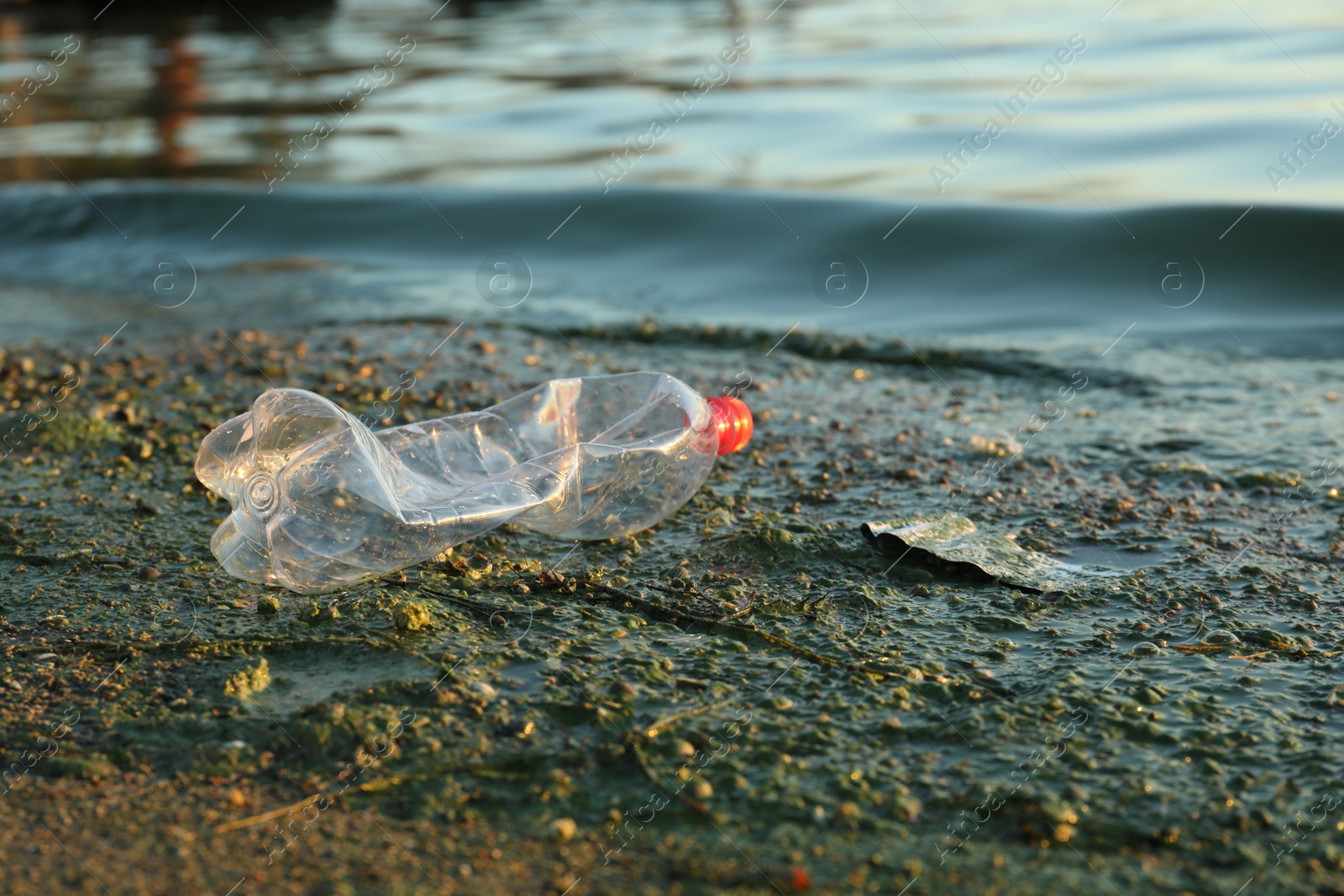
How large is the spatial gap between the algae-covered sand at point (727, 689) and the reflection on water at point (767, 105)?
402 cm

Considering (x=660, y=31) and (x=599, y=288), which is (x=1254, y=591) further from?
(x=660, y=31)

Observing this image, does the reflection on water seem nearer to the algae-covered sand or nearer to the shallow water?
the shallow water

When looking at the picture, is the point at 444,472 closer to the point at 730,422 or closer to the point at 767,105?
the point at 730,422

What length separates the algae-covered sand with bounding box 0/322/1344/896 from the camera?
73.2 inches

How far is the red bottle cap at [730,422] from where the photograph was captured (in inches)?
122

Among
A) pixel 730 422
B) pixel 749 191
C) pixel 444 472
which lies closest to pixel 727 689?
pixel 730 422

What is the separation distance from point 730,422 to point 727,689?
964mm

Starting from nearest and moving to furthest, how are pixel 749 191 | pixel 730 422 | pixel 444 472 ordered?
pixel 730 422, pixel 444 472, pixel 749 191

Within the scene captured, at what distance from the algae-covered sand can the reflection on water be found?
402 centimetres

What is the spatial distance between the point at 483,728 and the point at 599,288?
4153mm

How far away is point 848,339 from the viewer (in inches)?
192

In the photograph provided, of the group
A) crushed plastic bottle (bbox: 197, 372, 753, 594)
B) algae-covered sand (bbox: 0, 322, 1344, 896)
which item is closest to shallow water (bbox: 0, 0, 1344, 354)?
crushed plastic bottle (bbox: 197, 372, 753, 594)

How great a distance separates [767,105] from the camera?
386 inches

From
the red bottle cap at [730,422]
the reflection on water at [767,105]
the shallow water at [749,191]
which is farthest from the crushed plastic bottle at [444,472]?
the reflection on water at [767,105]
